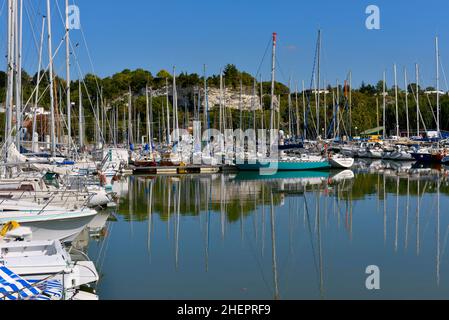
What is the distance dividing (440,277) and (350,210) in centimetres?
1121

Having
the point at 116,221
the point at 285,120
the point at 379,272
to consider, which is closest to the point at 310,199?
the point at 116,221

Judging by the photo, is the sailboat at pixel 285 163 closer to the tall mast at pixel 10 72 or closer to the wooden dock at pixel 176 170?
the wooden dock at pixel 176 170

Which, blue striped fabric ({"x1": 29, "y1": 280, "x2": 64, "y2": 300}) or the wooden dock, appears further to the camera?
the wooden dock

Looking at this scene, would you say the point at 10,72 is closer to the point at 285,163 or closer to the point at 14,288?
the point at 14,288

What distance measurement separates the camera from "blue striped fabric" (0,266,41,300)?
954 cm

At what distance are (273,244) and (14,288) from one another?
972cm

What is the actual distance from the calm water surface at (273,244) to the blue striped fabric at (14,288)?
8.87 ft

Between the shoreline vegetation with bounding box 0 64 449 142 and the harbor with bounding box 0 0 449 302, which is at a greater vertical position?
the shoreline vegetation with bounding box 0 64 449 142

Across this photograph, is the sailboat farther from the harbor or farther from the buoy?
the buoy

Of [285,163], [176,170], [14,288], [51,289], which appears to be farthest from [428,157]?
[14,288]

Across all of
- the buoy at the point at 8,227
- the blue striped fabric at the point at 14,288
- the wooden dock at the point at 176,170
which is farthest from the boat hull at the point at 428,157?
the blue striped fabric at the point at 14,288

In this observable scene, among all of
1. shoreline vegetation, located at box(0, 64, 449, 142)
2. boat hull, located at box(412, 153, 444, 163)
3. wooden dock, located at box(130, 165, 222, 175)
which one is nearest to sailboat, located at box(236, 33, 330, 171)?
wooden dock, located at box(130, 165, 222, 175)

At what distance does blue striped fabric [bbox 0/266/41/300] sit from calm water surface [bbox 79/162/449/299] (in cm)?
270

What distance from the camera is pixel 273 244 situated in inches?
722
